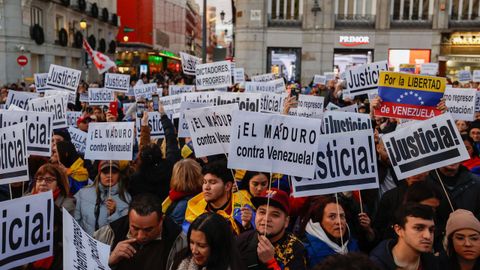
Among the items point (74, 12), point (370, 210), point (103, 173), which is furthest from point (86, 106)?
point (74, 12)

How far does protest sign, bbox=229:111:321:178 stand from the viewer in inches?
195

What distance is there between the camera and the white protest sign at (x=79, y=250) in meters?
3.25

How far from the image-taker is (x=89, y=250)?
344cm

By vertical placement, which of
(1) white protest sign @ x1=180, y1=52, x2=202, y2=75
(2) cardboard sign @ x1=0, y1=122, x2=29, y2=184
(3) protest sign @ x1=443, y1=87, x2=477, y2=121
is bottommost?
(2) cardboard sign @ x1=0, y1=122, x2=29, y2=184

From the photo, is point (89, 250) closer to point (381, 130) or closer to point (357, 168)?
point (357, 168)

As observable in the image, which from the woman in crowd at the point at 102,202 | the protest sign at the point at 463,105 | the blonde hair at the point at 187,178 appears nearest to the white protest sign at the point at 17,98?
the woman in crowd at the point at 102,202

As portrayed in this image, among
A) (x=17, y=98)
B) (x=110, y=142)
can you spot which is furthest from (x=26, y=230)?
(x=17, y=98)

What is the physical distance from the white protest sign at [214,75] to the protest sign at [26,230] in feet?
28.2

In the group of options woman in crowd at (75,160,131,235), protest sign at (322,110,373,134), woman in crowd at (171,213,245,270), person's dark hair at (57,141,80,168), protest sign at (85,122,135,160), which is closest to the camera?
woman in crowd at (171,213,245,270)

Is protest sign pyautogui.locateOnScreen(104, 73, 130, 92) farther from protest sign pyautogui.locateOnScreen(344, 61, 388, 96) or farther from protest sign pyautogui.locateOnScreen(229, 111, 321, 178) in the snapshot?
protest sign pyautogui.locateOnScreen(229, 111, 321, 178)

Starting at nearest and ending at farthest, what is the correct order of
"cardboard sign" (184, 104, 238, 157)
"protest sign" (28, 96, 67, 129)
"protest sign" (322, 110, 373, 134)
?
"protest sign" (322, 110, 373, 134), "cardboard sign" (184, 104, 238, 157), "protest sign" (28, 96, 67, 129)

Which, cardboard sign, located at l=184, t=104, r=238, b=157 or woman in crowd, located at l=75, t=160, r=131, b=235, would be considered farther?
cardboard sign, located at l=184, t=104, r=238, b=157

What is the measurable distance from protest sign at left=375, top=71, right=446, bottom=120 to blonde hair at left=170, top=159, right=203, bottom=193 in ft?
11.1

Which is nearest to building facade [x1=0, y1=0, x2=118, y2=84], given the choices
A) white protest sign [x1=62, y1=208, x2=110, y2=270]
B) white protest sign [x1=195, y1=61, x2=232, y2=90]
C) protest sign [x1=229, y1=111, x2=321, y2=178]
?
white protest sign [x1=195, y1=61, x2=232, y2=90]
